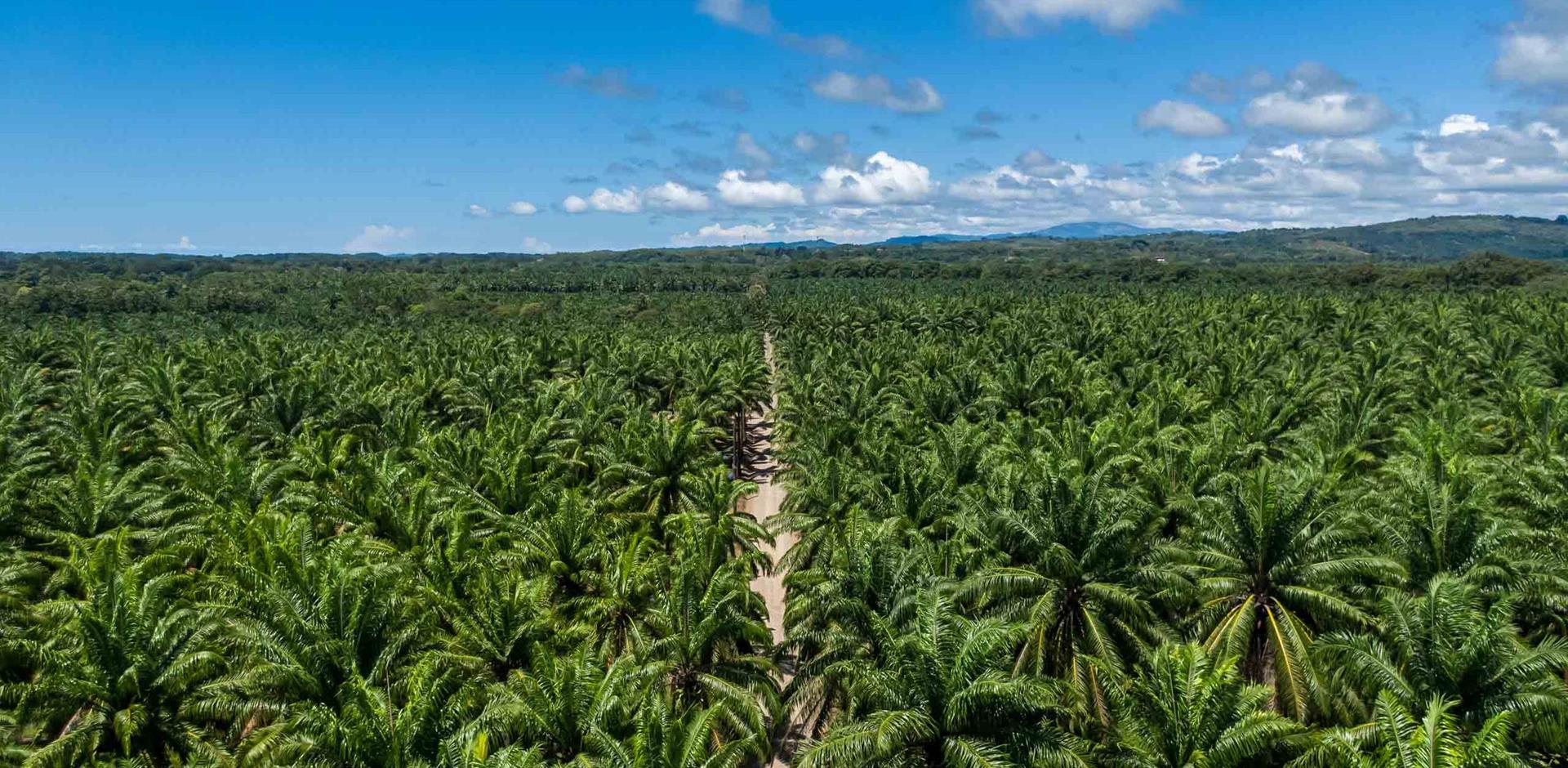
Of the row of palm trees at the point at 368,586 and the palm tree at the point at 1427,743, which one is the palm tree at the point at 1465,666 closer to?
the palm tree at the point at 1427,743

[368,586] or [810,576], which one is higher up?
[368,586]

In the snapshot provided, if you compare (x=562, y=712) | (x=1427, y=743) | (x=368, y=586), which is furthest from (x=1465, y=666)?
(x=368, y=586)

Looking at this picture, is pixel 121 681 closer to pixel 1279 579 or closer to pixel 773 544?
pixel 773 544

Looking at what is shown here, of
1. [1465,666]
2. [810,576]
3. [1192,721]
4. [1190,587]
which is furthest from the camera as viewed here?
[810,576]

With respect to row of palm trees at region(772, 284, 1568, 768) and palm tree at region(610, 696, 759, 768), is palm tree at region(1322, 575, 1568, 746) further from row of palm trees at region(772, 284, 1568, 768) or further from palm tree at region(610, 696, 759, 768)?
palm tree at region(610, 696, 759, 768)

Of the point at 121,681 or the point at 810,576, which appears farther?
the point at 810,576
